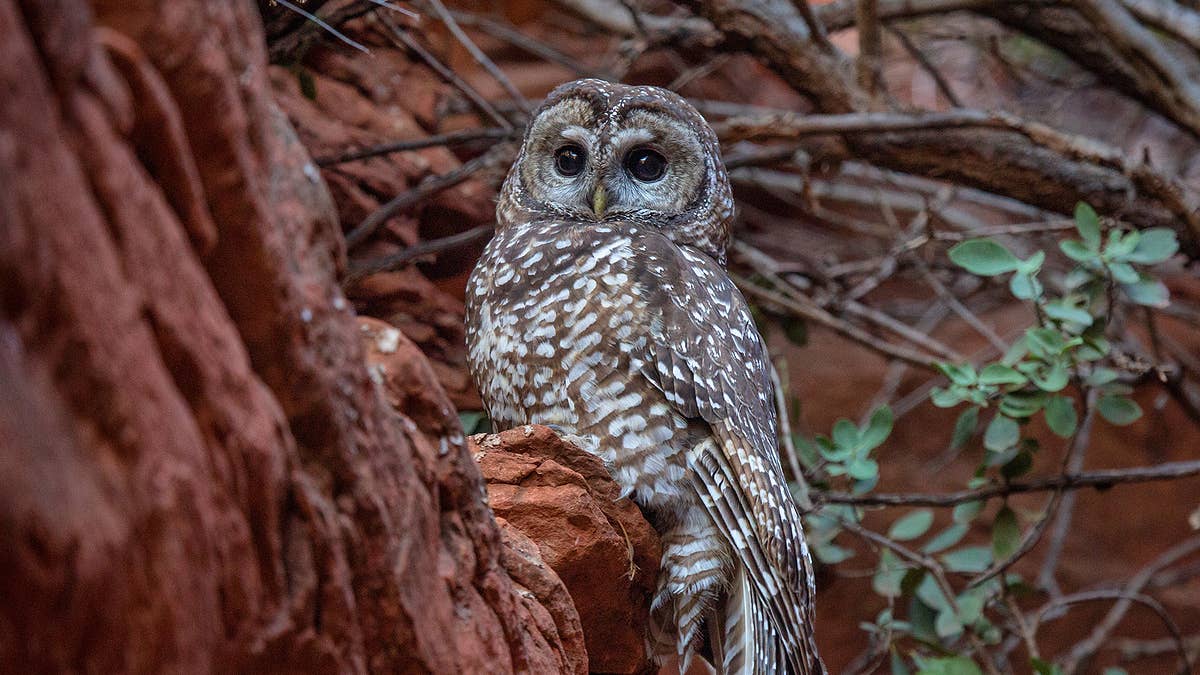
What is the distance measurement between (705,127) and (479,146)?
161 cm

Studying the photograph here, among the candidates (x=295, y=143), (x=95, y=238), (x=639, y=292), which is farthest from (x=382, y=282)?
(x=95, y=238)

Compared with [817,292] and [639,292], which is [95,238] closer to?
[639,292]

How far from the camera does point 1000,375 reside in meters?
3.08

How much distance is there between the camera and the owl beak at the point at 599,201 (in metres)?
Result: 2.80

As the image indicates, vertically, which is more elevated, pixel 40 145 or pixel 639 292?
pixel 40 145

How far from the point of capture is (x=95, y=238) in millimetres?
937

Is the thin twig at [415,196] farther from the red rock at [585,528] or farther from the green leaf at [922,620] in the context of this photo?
the green leaf at [922,620]

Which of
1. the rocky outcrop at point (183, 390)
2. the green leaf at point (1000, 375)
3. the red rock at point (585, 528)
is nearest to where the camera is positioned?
the rocky outcrop at point (183, 390)

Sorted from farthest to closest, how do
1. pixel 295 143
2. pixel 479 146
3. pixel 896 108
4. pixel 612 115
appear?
pixel 479 146
pixel 896 108
pixel 612 115
pixel 295 143

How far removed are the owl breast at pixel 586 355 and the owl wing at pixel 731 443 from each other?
1.5 inches

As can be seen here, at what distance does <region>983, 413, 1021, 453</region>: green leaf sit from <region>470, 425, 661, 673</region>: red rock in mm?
1346

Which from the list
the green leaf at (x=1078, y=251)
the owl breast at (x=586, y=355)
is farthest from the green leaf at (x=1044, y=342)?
the owl breast at (x=586, y=355)

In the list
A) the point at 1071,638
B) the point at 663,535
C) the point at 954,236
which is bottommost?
the point at 1071,638

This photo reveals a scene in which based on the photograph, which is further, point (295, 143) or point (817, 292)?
point (817, 292)
